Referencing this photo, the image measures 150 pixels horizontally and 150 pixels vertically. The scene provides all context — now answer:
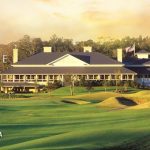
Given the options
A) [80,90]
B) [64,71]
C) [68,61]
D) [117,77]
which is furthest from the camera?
[68,61]

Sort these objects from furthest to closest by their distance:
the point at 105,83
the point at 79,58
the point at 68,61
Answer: the point at 79,58 < the point at 68,61 < the point at 105,83

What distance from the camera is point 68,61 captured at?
112 meters

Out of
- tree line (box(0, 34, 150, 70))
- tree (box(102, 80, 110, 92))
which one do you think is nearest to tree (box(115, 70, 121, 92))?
tree (box(102, 80, 110, 92))

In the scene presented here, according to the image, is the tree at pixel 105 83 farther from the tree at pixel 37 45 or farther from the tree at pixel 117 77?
the tree at pixel 37 45

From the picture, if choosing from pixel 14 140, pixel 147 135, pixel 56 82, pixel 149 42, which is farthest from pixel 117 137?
pixel 149 42

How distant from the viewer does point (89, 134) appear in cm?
2292

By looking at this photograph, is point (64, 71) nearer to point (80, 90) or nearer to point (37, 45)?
point (80, 90)

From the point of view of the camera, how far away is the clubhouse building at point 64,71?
104438 mm

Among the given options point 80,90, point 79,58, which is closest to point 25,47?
point 79,58

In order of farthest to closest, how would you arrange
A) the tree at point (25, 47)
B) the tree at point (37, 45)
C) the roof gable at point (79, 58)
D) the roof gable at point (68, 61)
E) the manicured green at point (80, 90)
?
the tree at point (37, 45) < the tree at point (25, 47) < the roof gable at point (79, 58) < the roof gable at point (68, 61) < the manicured green at point (80, 90)

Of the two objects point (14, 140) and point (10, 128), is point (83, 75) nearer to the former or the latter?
point (10, 128)

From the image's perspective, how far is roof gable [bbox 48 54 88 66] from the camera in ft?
363

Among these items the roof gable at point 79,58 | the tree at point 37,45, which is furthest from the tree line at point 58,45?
the roof gable at point 79,58

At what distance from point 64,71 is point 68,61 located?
427 cm
